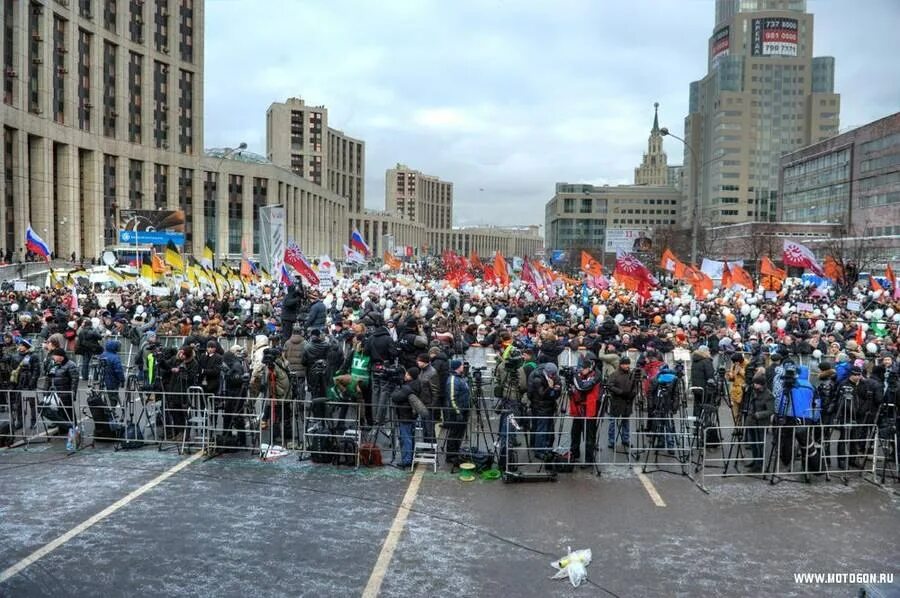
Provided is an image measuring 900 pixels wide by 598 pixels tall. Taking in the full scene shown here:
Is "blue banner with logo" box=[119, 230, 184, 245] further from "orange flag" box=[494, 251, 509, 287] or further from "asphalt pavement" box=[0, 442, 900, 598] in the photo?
"asphalt pavement" box=[0, 442, 900, 598]

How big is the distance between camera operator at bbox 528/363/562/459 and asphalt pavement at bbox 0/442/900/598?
77 centimetres

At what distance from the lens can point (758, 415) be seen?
1083 centimetres

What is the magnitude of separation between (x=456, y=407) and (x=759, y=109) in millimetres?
163635

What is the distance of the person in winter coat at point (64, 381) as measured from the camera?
464 inches

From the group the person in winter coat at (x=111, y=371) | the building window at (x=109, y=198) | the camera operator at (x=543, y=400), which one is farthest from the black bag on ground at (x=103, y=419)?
the building window at (x=109, y=198)

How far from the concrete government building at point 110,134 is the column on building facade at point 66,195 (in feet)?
0.31

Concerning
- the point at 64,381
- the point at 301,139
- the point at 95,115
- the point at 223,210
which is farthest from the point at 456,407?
the point at 301,139

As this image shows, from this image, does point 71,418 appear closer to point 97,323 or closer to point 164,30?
point 97,323

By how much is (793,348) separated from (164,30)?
284ft

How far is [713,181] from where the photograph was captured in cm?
15462

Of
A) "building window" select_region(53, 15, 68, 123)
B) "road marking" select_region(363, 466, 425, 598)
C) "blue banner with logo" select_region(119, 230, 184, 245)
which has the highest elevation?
"building window" select_region(53, 15, 68, 123)

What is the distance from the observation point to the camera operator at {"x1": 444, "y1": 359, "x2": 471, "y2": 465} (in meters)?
10.8

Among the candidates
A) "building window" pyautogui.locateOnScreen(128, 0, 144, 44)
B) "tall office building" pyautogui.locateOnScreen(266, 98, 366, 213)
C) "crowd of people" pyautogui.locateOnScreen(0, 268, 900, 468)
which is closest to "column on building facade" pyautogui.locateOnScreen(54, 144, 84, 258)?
"building window" pyautogui.locateOnScreen(128, 0, 144, 44)

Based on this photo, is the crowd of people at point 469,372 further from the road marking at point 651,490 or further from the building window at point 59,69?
the building window at point 59,69
